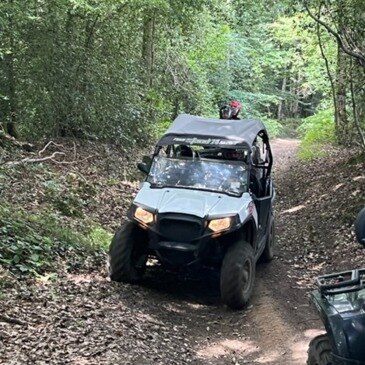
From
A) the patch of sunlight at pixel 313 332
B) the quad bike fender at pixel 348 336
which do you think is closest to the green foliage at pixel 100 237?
the patch of sunlight at pixel 313 332

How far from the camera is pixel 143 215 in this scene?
7297 millimetres

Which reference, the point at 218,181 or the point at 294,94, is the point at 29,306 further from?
the point at 294,94

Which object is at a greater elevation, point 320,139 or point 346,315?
point 346,315

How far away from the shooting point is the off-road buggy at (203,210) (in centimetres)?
708

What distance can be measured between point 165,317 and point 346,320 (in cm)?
337

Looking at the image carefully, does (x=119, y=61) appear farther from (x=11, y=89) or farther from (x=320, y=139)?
(x=320, y=139)

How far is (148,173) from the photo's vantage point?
838 centimetres

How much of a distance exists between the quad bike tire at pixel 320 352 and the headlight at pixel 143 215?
3178mm

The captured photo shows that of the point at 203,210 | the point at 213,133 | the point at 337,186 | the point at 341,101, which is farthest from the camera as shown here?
the point at 341,101

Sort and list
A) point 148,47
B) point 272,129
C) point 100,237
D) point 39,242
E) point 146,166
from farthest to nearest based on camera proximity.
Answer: point 272,129 < point 148,47 < point 100,237 < point 146,166 < point 39,242

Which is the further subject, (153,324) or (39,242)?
(39,242)

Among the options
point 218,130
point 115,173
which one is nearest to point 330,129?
point 115,173

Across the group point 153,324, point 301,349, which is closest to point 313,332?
point 301,349

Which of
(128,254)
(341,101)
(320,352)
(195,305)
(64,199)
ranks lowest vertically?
(195,305)
